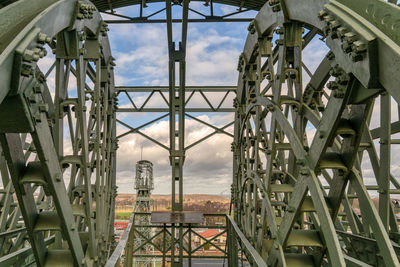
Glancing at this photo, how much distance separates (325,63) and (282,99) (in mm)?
2052

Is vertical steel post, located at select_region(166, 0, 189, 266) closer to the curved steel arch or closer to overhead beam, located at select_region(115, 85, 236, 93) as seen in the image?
overhead beam, located at select_region(115, 85, 236, 93)

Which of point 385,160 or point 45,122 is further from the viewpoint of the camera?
point 385,160

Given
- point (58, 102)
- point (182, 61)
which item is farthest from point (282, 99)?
point (182, 61)

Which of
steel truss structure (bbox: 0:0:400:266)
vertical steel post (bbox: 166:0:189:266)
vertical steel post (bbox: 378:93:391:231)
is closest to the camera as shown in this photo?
steel truss structure (bbox: 0:0:400:266)

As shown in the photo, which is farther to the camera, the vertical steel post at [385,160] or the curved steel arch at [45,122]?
the vertical steel post at [385,160]

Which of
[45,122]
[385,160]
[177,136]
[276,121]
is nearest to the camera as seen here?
[45,122]

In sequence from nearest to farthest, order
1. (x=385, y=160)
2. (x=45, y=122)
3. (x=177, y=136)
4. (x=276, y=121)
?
(x=45, y=122) < (x=276, y=121) < (x=385, y=160) < (x=177, y=136)

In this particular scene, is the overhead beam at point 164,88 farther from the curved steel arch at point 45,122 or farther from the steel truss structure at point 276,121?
the curved steel arch at point 45,122

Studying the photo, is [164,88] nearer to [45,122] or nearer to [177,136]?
[177,136]

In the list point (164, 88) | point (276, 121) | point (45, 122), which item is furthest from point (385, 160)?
point (164, 88)

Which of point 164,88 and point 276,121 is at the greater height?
point 164,88

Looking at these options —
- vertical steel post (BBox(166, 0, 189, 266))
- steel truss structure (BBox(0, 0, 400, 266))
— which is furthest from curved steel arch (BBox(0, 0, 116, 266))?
vertical steel post (BBox(166, 0, 189, 266))

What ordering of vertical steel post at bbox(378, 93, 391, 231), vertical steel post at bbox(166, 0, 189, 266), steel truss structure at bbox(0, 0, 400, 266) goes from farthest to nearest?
vertical steel post at bbox(166, 0, 189, 266), vertical steel post at bbox(378, 93, 391, 231), steel truss structure at bbox(0, 0, 400, 266)

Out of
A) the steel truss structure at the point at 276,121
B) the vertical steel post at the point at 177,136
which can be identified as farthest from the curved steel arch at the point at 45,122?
the vertical steel post at the point at 177,136
